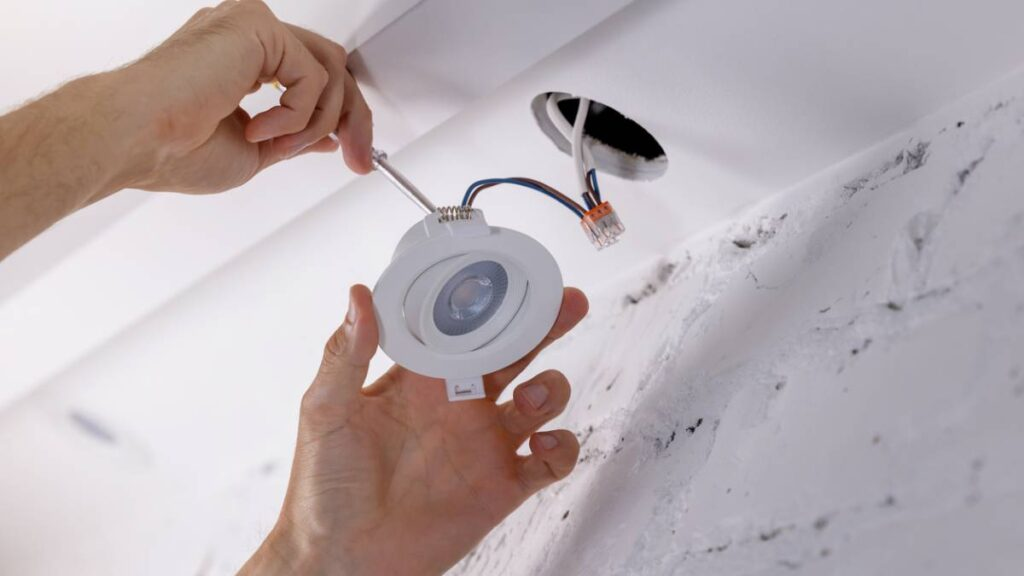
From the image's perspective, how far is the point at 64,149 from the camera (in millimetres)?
792

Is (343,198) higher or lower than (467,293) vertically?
higher

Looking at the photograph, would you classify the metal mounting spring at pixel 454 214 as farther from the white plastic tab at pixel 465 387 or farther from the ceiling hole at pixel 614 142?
the ceiling hole at pixel 614 142

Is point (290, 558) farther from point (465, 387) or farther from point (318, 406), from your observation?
point (465, 387)

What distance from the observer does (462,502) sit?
3.28ft

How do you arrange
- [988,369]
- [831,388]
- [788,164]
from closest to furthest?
[988,369], [831,388], [788,164]

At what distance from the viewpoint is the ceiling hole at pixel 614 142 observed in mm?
1031

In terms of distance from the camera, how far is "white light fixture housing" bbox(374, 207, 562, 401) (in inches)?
29.4

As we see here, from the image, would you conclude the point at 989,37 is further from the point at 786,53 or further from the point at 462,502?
the point at 462,502

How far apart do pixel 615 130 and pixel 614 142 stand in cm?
1

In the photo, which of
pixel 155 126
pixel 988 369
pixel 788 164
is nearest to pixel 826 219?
pixel 788 164

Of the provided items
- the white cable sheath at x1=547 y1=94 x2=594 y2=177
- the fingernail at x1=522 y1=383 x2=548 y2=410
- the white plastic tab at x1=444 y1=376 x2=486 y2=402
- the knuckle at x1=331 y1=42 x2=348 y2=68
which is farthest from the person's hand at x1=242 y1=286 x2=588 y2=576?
the knuckle at x1=331 y1=42 x2=348 y2=68

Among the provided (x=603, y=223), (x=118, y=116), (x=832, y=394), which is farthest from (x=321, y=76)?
(x=832, y=394)

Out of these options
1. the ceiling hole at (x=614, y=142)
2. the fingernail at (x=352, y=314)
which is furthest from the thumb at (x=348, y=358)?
the ceiling hole at (x=614, y=142)

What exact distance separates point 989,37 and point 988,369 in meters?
0.33
